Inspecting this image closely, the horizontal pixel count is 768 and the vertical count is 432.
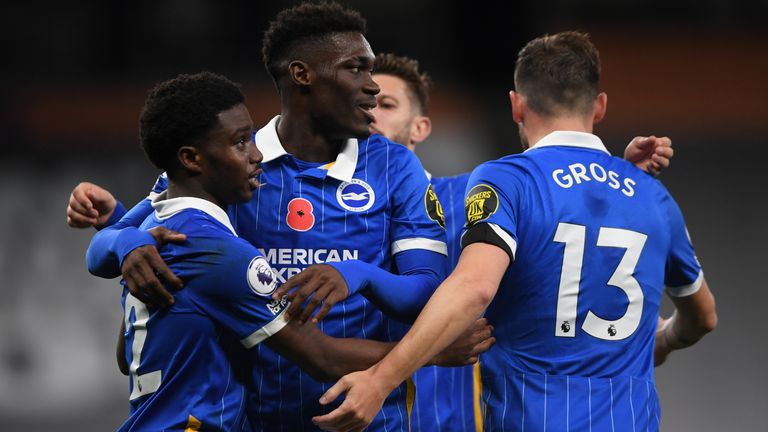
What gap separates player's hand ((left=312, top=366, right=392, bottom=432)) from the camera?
281 centimetres

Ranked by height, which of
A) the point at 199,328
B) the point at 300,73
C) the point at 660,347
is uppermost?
the point at 300,73

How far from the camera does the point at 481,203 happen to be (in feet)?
10.3

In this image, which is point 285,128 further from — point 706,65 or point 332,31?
point 706,65

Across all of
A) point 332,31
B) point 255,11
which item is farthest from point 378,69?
point 255,11

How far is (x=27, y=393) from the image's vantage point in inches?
307

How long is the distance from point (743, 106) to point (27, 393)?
6656 millimetres

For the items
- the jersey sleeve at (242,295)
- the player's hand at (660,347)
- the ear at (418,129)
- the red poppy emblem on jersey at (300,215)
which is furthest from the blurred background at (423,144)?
the jersey sleeve at (242,295)

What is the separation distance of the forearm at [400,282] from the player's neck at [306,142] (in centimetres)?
44

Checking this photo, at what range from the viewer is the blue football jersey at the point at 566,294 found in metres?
3.15

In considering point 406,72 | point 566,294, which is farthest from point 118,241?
point 406,72

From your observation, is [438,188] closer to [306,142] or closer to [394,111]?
[394,111]

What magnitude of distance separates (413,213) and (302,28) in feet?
2.46

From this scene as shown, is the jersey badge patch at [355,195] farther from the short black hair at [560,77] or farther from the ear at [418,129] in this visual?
the ear at [418,129]

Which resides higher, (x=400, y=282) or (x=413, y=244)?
(x=413, y=244)
